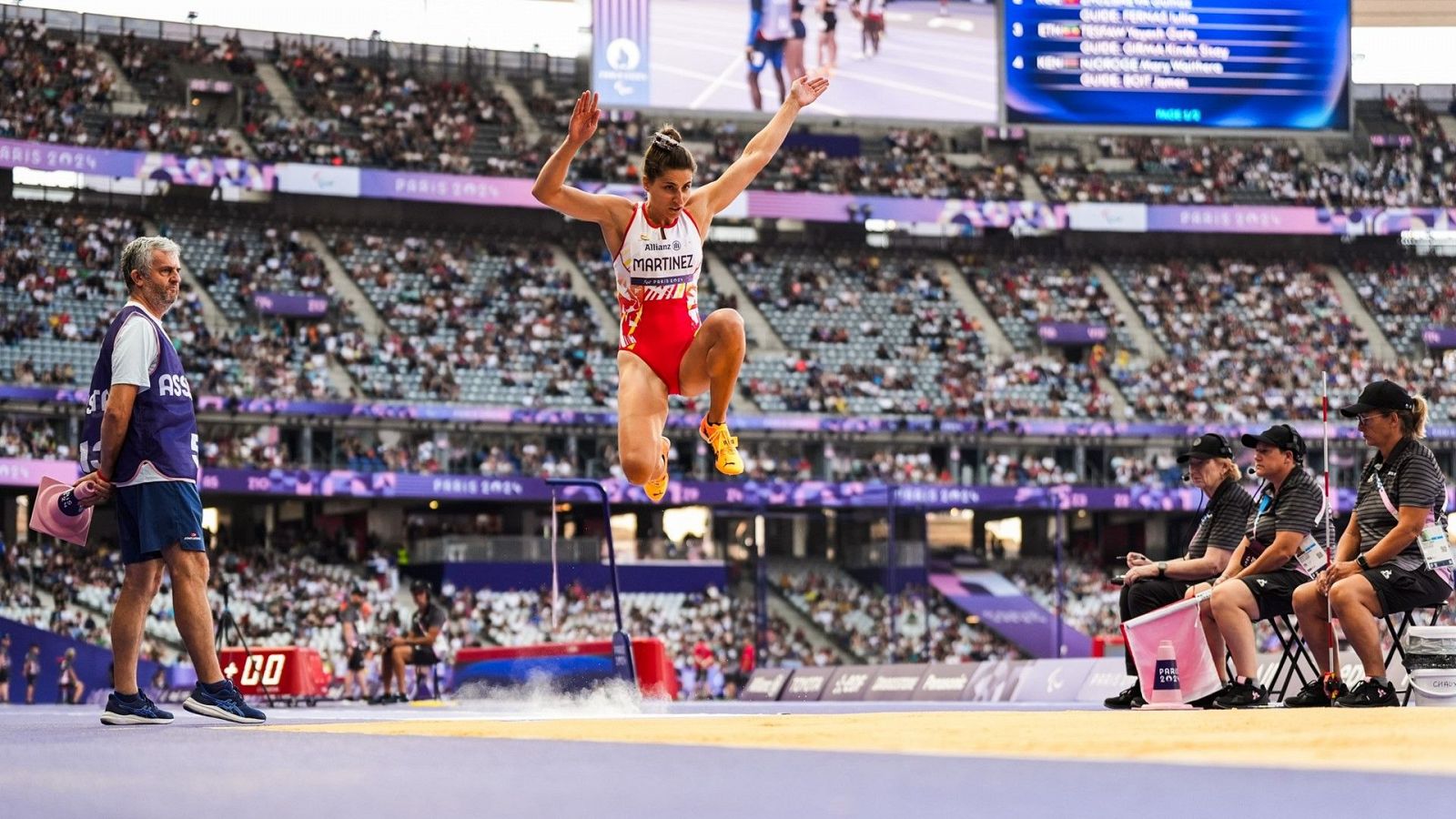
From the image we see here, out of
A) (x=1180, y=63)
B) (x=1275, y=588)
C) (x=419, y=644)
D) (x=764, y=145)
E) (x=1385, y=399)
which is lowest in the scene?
(x=419, y=644)

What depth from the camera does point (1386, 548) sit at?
8.70m

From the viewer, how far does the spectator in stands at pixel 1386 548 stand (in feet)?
28.2

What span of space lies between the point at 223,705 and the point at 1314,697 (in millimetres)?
5672

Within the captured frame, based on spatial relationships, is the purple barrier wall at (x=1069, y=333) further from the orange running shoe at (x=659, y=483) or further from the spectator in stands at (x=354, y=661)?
the orange running shoe at (x=659, y=483)

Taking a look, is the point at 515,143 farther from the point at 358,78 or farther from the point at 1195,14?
the point at 1195,14

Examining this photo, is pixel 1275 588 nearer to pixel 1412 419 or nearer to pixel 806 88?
pixel 1412 419

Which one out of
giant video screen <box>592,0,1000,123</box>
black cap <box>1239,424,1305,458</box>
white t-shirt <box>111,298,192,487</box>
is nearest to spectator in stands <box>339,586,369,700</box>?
black cap <box>1239,424,1305,458</box>

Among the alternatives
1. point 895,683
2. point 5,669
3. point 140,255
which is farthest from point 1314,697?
point 5,669

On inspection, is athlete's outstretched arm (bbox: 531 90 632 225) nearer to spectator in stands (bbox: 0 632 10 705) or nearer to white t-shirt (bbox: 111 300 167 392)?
white t-shirt (bbox: 111 300 167 392)

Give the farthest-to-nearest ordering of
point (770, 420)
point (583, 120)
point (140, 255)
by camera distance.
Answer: point (770, 420) → point (583, 120) → point (140, 255)

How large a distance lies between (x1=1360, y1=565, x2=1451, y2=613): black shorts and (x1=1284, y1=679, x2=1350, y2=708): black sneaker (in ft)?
1.99

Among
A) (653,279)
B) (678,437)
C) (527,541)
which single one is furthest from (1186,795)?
(678,437)

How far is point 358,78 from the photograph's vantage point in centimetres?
4366

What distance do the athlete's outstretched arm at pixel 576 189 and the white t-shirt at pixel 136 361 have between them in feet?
6.24
